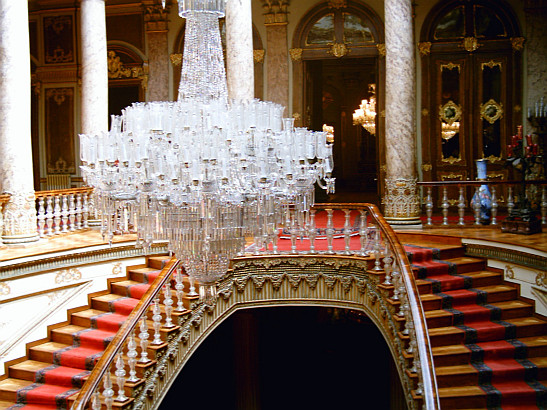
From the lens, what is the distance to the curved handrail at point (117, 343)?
16.9 ft

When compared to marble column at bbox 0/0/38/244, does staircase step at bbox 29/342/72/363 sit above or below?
below

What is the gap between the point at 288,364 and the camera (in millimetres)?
11555

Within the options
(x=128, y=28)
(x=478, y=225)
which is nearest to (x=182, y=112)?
(x=478, y=225)

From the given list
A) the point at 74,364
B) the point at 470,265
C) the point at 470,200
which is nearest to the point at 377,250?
the point at 470,265

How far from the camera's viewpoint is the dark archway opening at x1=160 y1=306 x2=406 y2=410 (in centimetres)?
971

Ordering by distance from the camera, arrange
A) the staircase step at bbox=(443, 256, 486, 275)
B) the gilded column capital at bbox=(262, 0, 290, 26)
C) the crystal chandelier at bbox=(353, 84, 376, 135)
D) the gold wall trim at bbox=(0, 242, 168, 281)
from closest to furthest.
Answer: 1. the gold wall trim at bbox=(0, 242, 168, 281)
2. the staircase step at bbox=(443, 256, 486, 275)
3. the gilded column capital at bbox=(262, 0, 290, 26)
4. the crystal chandelier at bbox=(353, 84, 376, 135)

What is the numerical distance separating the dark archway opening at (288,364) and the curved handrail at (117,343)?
10.9ft

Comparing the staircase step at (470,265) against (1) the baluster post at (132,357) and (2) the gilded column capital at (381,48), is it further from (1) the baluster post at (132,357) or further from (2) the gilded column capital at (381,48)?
(2) the gilded column capital at (381,48)

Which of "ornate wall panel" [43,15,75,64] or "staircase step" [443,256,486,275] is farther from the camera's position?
"ornate wall panel" [43,15,75,64]

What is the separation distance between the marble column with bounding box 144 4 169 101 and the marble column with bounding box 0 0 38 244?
183 inches

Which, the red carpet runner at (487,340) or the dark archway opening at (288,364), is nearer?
the red carpet runner at (487,340)

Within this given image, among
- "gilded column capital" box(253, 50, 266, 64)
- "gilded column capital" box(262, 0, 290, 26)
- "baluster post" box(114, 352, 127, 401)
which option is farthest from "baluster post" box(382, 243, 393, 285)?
"gilded column capital" box(262, 0, 290, 26)

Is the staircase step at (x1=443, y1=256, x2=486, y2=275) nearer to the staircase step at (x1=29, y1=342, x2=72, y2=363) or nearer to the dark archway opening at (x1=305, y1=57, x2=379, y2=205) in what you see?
the staircase step at (x1=29, y1=342, x2=72, y2=363)

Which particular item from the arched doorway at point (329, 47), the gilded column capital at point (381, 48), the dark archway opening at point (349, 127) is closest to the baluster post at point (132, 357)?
the arched doorway at point (329, 47)
